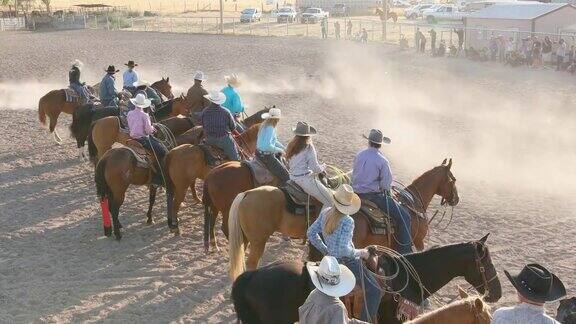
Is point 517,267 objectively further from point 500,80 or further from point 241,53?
point 241,53

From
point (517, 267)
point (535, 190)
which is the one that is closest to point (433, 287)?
point (517, 267)

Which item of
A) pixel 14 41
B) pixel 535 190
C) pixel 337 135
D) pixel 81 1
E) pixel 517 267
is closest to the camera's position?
pixel 517 267

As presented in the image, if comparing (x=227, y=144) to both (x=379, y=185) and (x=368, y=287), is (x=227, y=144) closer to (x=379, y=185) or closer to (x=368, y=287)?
(x=379, y=185)

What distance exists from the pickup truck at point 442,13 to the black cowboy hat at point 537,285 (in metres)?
50.6

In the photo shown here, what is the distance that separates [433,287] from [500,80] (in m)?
21.1

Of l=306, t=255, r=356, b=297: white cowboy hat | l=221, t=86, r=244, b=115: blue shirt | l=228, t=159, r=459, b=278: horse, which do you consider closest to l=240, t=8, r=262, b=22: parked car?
l=221, t=86, r=244, b=115: blue shirt

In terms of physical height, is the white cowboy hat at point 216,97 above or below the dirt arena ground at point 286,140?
above

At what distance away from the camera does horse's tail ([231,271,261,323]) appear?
6.11 meters

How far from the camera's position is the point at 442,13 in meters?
54.7

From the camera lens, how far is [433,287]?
22.7 ft

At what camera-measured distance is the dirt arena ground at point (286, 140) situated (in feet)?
29.5

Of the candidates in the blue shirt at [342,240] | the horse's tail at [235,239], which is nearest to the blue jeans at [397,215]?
the horse's tail at [235,239]

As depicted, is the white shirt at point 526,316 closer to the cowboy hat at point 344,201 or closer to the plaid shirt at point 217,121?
the cowboy hat at point 344,201

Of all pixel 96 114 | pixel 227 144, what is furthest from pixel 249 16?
pixel 227 144
